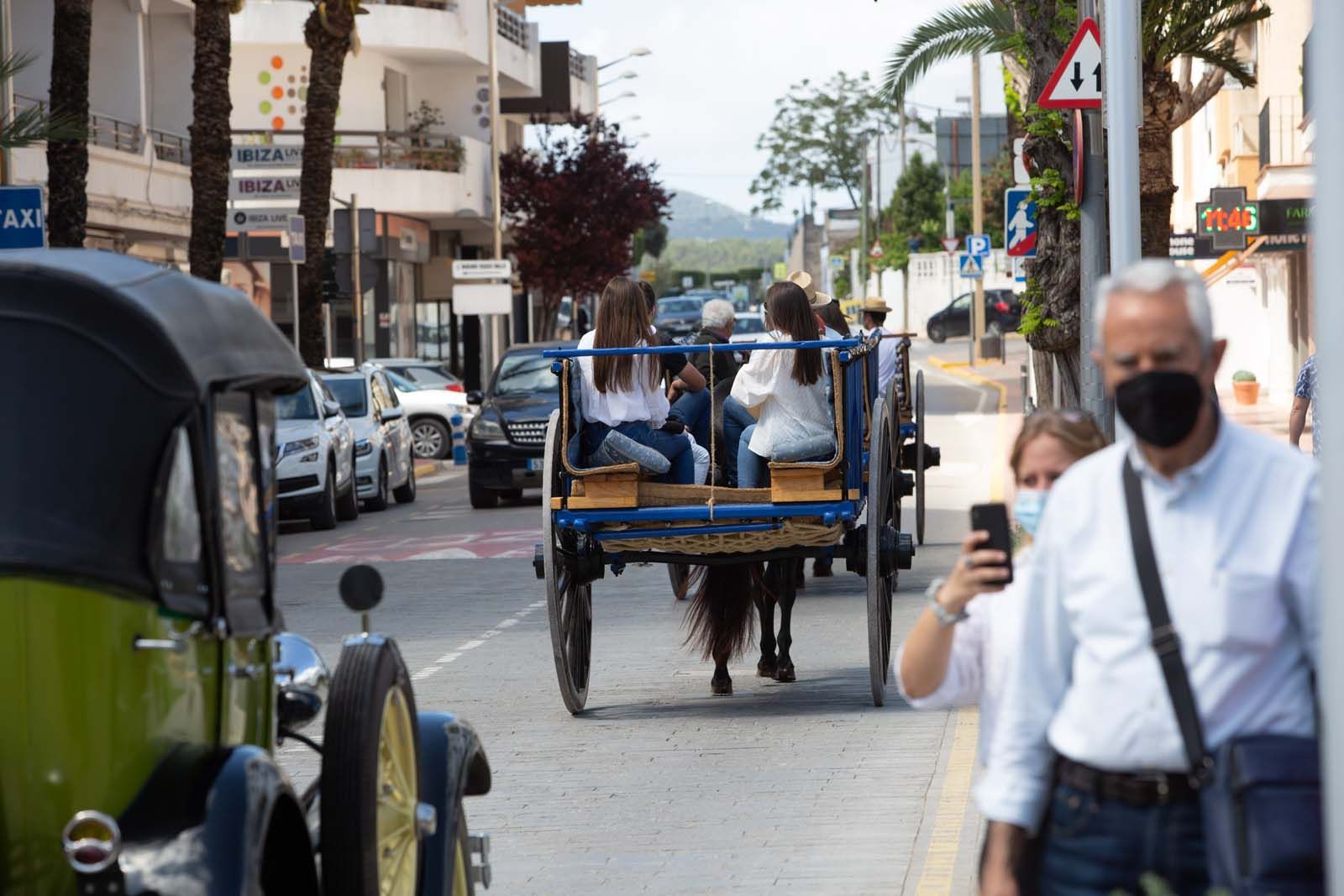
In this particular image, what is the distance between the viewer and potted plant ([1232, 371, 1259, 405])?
1412 inches

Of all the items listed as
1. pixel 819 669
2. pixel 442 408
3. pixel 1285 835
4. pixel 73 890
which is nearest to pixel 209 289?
pixel 73 890

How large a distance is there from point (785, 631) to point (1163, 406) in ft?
26.6

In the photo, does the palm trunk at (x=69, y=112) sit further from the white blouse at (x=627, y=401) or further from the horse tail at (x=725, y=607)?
the horse tail at (x=725, y=607)

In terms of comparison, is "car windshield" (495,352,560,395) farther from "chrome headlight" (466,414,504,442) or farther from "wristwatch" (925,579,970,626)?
"wristwatch" (925,579,970,626)

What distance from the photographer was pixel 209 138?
26.8 m

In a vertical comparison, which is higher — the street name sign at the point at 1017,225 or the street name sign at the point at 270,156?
the street name sign at the point at 270,156

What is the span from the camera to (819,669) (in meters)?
12.1

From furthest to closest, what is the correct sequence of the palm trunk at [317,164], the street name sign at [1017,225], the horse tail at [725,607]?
the palm trunk at [317,164], the street name sign at [1017,225], the horse tail at [725,607]

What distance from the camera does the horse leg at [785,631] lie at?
11.4 m

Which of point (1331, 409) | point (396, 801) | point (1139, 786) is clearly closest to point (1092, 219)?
point (396, 801)

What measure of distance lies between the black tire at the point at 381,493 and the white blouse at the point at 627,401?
15.2 metres

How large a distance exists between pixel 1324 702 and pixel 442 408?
30.9m

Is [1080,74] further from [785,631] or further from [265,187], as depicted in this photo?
[265,187]

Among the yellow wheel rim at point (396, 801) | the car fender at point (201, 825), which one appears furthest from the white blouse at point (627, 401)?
the car fender at point (201, 825)
